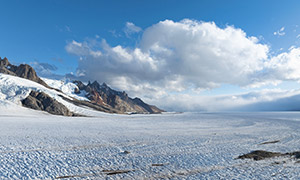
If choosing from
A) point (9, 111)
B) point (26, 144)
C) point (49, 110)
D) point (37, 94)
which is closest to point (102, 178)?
point (26, 144)

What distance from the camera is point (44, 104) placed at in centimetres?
8344

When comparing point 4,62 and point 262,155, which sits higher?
point 4,62

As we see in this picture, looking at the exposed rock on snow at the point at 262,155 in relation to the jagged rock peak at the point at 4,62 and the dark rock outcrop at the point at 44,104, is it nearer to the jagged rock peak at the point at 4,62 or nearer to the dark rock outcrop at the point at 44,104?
the dark rock outcrop at the point at 44,104

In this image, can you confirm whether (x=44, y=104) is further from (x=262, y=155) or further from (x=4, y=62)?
(x=4, y=62)

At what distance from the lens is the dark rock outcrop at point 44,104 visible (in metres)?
78.5

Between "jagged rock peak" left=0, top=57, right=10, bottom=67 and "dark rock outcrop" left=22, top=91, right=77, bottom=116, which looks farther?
"jagged rock peak" left=0, top=57, right=10, bottom=67

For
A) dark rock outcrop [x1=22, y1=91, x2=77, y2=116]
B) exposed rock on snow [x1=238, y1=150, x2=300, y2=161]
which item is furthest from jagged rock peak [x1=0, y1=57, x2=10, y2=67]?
exposed rock on snow [x1=238, y1=150, x2=300, y2=161]

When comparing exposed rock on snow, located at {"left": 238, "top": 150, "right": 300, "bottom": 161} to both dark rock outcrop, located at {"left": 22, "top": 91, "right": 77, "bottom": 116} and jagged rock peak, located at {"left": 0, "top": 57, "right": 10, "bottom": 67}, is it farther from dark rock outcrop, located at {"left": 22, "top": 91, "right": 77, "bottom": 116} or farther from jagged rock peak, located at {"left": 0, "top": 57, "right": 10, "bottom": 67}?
jagged rock peak, located at {"left": 0, "top": 57, "right": 10, "bottom": 67}

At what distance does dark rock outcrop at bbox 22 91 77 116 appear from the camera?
258ft

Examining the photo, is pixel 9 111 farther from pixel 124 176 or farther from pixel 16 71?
pixel 16 71

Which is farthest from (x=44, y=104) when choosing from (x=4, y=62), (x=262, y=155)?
(x=4, y=62)

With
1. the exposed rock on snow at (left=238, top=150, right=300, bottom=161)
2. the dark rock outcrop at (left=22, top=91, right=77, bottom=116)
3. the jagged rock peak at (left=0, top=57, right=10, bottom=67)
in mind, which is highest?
the jagged rock peak at (left=0, top=57, right=10, bottom=67)

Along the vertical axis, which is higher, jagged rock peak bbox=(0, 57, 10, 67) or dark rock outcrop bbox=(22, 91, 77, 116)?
jagged rock peak bbox=(0, 57, 10, 67)

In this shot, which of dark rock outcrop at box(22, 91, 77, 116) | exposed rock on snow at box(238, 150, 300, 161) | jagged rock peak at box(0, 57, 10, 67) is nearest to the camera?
exposed rock on snow at box(238, 150, 300, 161)
